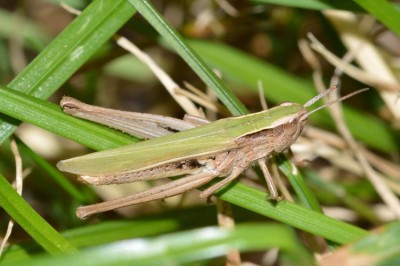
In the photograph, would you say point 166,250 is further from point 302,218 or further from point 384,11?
point 384,11

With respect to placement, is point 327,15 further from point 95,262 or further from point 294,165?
point 95,262

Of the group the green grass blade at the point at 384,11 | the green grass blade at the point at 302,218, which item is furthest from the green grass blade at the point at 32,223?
the green grass blade at the point at 384,11

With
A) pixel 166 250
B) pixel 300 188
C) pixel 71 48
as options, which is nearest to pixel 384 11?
pixel 300 188

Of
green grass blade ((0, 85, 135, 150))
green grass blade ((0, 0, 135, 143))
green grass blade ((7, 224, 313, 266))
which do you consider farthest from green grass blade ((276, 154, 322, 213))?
green grass blade ((7, 224, 313, 266))

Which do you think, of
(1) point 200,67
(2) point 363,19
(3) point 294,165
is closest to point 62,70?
(1) point 200,67

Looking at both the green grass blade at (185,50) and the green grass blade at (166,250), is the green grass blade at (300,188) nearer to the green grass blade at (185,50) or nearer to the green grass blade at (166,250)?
the green grass blade at (185,50)
